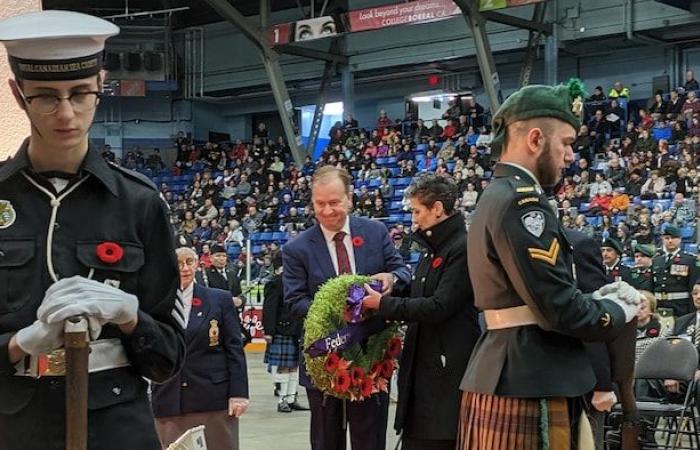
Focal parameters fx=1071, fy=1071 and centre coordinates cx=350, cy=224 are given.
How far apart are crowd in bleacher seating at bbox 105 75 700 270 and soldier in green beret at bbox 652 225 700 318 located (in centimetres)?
314

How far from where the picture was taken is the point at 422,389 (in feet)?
16.2

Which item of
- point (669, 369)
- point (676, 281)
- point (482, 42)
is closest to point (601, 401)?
point (669, 369)

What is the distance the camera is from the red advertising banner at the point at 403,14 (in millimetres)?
22125

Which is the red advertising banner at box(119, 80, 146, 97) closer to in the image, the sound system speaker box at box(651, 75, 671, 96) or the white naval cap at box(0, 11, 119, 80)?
the sound system speaker box at box(651, 75, 671, 96)

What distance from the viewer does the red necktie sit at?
5.37 m

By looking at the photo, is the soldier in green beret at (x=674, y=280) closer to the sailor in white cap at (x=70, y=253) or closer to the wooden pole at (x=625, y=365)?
the wooden pole at (x=625, y=365)

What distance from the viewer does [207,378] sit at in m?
5.46

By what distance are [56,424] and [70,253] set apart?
32cm

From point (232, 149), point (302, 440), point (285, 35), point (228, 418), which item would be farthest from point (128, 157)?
point (228, 418)

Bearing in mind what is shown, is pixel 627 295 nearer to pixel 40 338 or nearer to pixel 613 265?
pixel 40 338

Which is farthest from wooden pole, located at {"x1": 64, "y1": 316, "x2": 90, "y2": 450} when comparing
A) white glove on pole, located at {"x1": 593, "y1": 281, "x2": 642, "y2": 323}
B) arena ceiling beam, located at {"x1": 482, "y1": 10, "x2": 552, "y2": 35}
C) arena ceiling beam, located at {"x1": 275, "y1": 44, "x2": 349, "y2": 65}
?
arena ceiling beam, located at {"x1": 275, "y1": 44, "x2": 349, "y2": 65}

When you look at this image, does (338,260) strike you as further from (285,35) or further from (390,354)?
(285,35)

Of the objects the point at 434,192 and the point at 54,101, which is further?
the point at 434,192

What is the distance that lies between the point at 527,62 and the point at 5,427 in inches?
935
